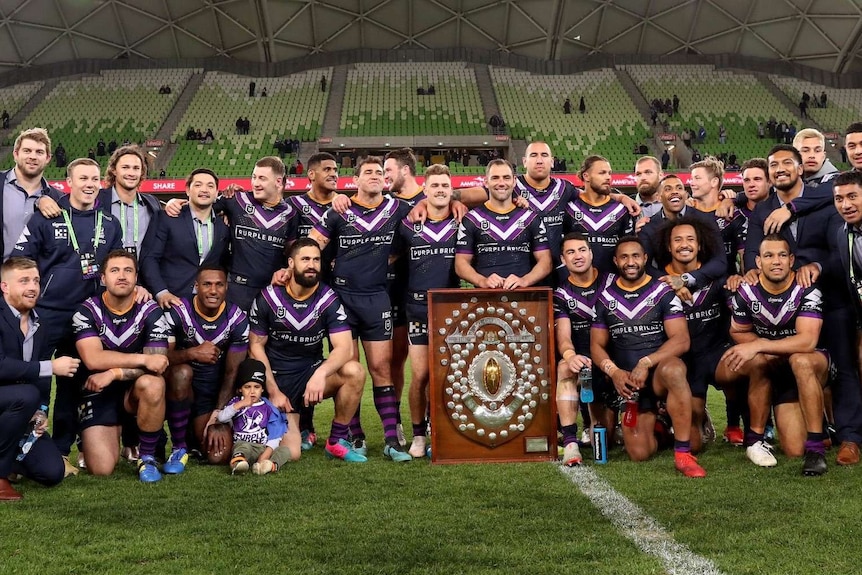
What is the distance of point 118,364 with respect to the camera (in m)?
4.89

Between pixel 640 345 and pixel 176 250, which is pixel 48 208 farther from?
pixel 640 345

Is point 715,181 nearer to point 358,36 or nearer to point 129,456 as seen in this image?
point 129,456

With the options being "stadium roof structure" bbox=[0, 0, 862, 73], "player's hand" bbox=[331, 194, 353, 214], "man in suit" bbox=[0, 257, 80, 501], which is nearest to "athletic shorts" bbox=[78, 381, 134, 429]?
"man in suit" bbox=[0, 257, 80, 501]

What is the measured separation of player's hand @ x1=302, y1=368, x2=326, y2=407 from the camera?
16.7 ft

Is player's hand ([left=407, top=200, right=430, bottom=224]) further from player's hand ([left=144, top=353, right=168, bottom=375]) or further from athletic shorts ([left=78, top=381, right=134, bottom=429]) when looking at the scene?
athletic shorts ([left=78, top=381, right=134, bottom=429])

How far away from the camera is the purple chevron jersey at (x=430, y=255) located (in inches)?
219

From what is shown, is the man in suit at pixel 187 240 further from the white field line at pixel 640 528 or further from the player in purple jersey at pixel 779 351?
the player in purple jersey at pixel 779 351

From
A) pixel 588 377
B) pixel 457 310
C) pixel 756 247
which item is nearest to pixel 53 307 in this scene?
pixel 457 310

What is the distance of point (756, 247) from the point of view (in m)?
5.66

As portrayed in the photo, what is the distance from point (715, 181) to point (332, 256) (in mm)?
2991

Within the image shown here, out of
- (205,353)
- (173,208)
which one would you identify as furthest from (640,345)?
(173,208)

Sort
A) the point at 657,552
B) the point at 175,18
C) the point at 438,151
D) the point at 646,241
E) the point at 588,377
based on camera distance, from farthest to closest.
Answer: the point at 175,18 < the point at 438,151 < the point at 646,241 < the point at 588,377 < the point at 657,552

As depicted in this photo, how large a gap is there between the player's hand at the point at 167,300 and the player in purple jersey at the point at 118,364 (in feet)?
0.78

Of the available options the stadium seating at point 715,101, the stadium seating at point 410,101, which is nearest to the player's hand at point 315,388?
the stadium seating at point 410,101
